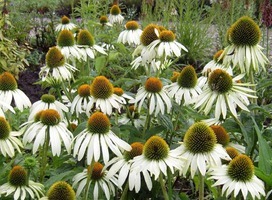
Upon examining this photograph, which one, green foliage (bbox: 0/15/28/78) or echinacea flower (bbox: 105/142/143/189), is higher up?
echinacea flower (bbox: 105/142/143/189)

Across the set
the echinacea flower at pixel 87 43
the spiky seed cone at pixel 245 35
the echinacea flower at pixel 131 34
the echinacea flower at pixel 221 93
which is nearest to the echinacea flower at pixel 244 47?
the spiky seed cone at pixel 245 35

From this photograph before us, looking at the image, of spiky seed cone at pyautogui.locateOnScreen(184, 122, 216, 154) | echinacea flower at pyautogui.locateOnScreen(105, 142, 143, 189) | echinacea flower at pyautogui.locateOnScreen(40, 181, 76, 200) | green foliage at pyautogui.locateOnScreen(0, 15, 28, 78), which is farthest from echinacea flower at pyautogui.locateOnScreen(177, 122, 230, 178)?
green foliage at pyautogui.locateOnScreen(0, 15, 28, 78)

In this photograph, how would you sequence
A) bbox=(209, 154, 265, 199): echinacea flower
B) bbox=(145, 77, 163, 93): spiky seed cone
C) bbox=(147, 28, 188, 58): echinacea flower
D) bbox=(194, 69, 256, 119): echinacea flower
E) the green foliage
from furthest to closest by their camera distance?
1. the green foliage
2. bbox=(147, 28, 188, 58): echinacea flower
3. bbox=(145, 77, 163, 93): spiky seed cone
4. bbox=(194, 69, 256, 119): echinacea flower
5. bbox=(209, 154, 265, 199): echinacea flower

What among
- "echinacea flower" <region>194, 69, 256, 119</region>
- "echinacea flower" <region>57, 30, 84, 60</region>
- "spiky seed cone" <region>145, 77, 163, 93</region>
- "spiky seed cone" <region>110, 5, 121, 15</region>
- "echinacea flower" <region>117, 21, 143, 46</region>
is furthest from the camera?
"spiky seed cone" <region>110, 5, 121, 15</region>

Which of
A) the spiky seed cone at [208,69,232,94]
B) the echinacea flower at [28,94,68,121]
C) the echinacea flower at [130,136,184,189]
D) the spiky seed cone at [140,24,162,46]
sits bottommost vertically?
the echinacea flower at [28,94,68,121]

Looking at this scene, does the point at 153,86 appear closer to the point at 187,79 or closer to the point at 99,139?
the point at 187,79

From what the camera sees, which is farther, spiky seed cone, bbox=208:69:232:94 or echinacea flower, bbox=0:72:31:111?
echinacea flower, bbox=0:72:31:111

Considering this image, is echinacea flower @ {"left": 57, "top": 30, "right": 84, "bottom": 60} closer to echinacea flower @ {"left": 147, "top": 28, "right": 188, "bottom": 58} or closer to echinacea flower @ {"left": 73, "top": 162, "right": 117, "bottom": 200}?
echinacea flower @ {"left": 147, "top": 28, "right": 188, "bottom": 58}
